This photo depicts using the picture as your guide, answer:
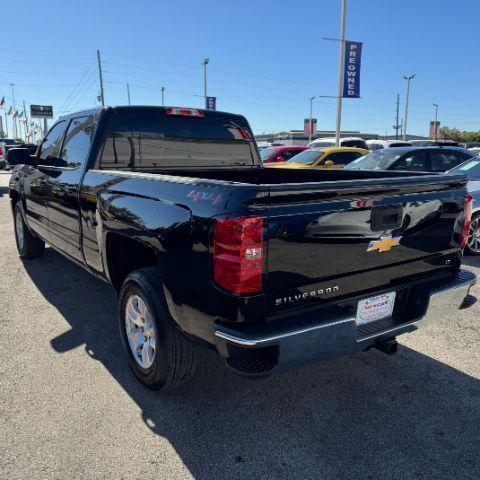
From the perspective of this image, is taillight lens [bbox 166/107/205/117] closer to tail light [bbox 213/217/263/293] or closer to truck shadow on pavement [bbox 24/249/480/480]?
truck shadow on pavement [bbox 24/249/480/480]

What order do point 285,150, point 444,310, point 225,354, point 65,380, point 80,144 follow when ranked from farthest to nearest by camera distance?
point 285,150
point 80,144
point 65,380
point 444,310
point 225,354

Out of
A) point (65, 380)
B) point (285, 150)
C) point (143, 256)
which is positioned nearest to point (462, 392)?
point (143, 256)

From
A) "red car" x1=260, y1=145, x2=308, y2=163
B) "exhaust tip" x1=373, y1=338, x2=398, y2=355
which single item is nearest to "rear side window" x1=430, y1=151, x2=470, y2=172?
"exhaust tip" x1=373, y1=338, x2=398, y2=355

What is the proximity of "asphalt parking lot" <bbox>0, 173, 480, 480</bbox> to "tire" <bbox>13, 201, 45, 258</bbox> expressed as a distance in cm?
250

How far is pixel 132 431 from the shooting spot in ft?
8.53

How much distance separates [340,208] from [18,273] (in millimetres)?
4951

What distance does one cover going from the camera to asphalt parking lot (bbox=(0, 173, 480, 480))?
2.32m

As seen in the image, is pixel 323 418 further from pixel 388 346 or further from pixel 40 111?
pixel 40 111

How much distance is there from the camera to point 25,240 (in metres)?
6.14

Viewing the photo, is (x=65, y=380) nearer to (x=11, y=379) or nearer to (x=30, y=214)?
(x=11, y=379)

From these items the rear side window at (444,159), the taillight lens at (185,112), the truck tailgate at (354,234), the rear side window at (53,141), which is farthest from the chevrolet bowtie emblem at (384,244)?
the rear side window at (444,159)

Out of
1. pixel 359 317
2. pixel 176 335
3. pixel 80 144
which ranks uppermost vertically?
pixel 80 144

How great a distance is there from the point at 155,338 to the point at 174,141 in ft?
7.03

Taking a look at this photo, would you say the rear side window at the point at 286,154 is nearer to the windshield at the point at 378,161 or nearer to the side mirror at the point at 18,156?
the windshield at the point at 378,161
